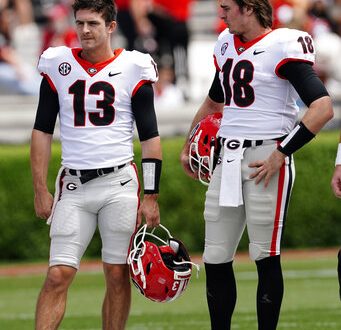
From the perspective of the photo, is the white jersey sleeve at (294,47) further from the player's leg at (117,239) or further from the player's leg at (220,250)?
the player's leg at (117,239)

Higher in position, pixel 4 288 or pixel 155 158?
pixel 155 158

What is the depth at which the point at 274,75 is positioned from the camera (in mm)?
6883

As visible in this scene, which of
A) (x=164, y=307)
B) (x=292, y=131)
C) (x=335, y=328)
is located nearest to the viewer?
(x=292, y=131)

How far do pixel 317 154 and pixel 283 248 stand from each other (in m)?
1.21

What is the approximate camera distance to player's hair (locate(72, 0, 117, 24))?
23.4 feet

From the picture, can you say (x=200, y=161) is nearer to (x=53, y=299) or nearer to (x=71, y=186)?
(x=71, y=186)

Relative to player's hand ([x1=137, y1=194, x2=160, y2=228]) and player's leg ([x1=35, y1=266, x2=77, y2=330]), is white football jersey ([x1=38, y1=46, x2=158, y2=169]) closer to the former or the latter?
player's hand ([x1=137, y1=194, x2=160, y2=228])

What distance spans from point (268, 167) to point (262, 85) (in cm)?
45

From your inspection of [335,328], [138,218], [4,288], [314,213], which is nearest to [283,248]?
[314,213]

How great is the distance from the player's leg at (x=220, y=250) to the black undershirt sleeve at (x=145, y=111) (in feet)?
1.45

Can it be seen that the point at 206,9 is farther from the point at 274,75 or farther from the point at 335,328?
the point at 274,75

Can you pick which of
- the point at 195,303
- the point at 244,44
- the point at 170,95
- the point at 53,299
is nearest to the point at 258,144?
the point at 244,44

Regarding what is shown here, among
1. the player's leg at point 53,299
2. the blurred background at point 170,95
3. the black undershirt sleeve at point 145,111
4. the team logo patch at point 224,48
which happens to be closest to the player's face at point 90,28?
the black undershirt sleeve at point 145,111

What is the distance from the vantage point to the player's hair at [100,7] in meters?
7.12
